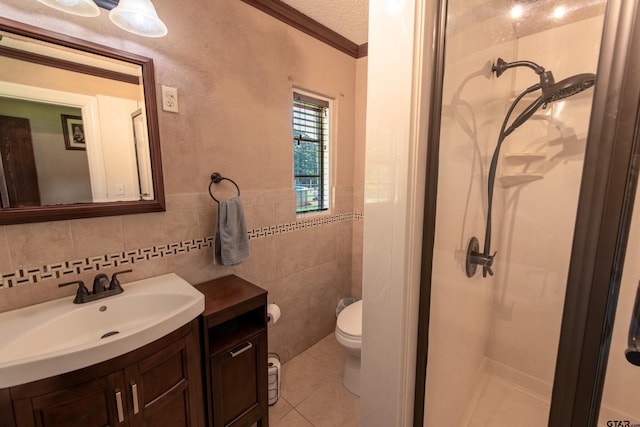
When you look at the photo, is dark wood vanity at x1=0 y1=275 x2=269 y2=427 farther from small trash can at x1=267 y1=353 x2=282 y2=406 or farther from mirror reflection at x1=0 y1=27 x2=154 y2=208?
mirror reflection at x1=0 y1=27 x2=154 y2=208

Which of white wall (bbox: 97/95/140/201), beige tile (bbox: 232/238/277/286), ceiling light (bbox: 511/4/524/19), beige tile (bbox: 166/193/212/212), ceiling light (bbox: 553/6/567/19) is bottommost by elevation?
beige tile (bbox: 232/238/277/286)

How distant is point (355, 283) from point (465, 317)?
141cm

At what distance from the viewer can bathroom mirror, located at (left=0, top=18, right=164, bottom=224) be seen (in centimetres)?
104

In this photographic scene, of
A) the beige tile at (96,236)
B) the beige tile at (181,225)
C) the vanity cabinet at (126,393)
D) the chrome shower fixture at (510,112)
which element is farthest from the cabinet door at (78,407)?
the chrome shower fixture at (510,112)

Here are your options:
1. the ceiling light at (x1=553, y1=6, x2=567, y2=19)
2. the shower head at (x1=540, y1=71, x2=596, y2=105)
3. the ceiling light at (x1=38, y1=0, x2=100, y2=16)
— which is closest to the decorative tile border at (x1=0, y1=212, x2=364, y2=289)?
the ceiling light at (x1=38, y1=0, x2=100, y2=16)

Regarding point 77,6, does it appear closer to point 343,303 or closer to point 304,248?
point 304,248

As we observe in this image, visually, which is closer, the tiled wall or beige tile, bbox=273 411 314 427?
the tiled wall

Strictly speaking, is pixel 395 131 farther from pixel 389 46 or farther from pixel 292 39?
pixel 292 39

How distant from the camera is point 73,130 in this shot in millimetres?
1163

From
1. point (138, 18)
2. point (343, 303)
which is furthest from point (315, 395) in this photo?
point (138, 18)

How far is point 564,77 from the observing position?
3.26 ft

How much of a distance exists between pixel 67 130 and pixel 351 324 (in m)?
1.81

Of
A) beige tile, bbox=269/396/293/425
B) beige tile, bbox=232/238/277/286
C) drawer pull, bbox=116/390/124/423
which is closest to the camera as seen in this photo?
drawer pull, bbox=116/390/124/423

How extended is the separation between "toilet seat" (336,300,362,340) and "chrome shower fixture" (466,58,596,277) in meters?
0.83
